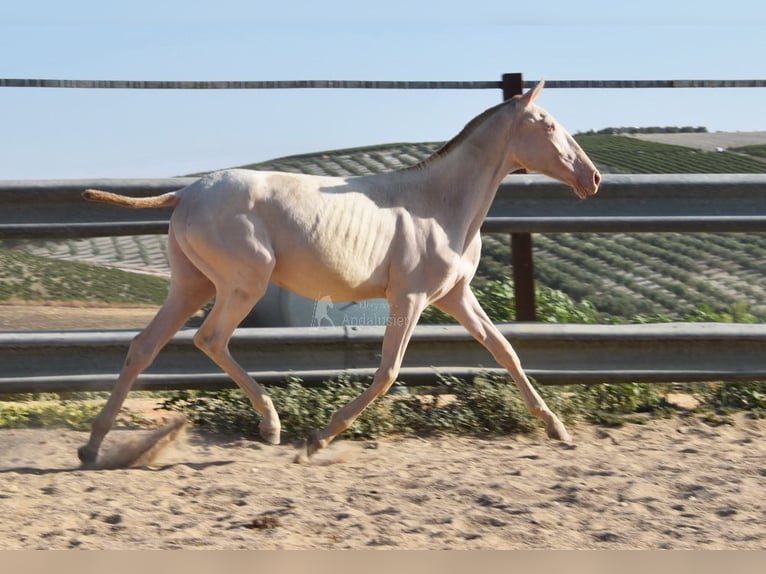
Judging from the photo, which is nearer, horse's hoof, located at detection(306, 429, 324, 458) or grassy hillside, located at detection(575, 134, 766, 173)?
horse's hoof, located at detection(306, 429, 324, 458)

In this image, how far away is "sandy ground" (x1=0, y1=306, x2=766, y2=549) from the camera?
414 centimetres

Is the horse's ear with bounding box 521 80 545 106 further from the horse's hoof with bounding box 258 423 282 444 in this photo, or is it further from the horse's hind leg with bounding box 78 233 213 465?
the horse's hoof with bounding box 258 423 282 444

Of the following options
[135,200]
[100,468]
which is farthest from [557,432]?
[135,200]

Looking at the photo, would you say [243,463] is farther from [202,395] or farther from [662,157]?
[662,157]

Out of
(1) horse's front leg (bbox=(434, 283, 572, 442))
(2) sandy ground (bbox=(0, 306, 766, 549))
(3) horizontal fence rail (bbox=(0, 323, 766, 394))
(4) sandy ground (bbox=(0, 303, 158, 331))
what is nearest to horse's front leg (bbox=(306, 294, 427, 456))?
(2) sandy ground (bbox=(0, 306, 766, 549))

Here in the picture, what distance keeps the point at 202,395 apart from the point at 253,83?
5.75ft

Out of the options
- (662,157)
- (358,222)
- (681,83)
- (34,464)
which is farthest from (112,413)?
(662,157)

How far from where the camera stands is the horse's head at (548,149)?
19.6 feet

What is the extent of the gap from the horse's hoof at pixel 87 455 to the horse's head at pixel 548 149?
2493 mm

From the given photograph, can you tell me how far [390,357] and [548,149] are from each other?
4.31ft

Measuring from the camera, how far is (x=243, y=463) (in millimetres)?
5438

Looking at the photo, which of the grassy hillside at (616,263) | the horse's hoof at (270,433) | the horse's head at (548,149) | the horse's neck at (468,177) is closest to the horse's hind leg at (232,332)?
the horse's hoof at (270,433)

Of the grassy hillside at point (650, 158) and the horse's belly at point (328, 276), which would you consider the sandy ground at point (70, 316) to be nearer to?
the horse's belly at point (328, 276)

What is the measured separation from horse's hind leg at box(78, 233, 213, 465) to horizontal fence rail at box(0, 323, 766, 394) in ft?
2.22
